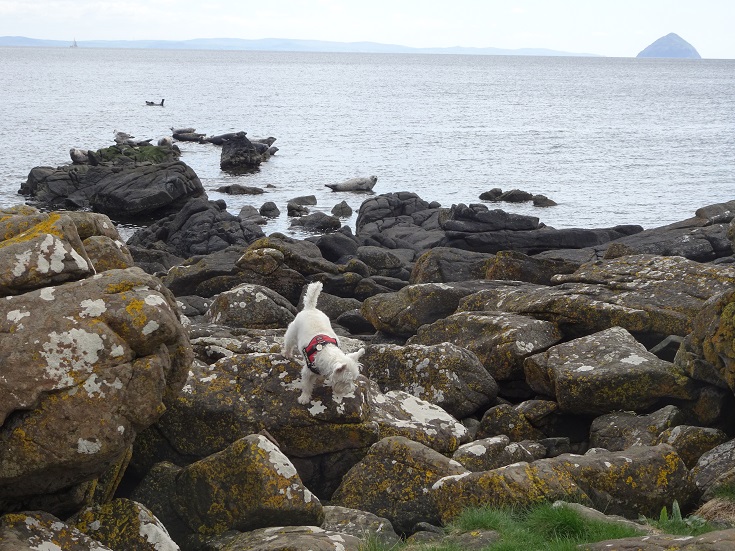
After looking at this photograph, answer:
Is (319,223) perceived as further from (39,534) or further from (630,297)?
(39,534)

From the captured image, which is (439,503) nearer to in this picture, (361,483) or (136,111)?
(361,483)

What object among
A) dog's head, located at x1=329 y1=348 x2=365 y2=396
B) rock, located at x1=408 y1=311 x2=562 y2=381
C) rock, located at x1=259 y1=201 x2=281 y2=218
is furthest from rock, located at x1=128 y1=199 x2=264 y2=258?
dog's head, located at x1=329 y1=348 x2=365 y2=396

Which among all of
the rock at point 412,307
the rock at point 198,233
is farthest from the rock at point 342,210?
the rock at point 412,307

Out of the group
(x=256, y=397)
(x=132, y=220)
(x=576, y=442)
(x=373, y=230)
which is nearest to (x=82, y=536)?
(x=256, y=397)

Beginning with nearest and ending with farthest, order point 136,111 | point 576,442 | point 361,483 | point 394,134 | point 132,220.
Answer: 1. point 361,483
2. point 576,442
3. point 132,220
4. point 394,134
5. point 136,111

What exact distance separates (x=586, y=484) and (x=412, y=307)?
28.9ft

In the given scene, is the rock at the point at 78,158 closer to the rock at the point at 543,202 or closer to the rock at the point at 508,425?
the rock at the point at 543,202

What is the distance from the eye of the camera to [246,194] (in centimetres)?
5756

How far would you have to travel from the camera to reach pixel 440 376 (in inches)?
514

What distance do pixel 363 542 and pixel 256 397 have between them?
3386 millimetres

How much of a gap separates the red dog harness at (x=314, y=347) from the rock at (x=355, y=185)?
48772 millimetres

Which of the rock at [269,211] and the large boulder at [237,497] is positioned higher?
the large boulder at [237,497]

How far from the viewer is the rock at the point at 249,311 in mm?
17297

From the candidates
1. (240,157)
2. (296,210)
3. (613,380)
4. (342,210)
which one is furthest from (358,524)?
(240,157)
